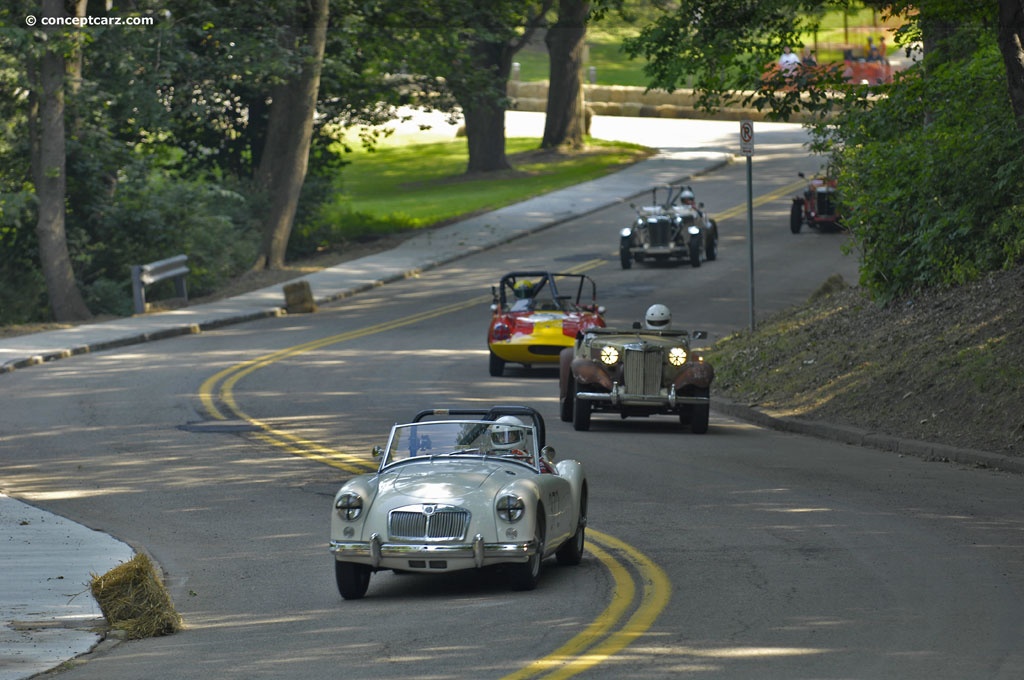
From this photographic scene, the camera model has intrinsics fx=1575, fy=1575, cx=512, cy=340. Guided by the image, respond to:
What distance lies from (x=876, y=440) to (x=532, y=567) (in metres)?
8.44

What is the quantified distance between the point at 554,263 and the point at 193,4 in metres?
10.6

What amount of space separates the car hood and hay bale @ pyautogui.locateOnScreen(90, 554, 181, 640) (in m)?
1.69

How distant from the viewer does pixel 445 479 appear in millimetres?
11328

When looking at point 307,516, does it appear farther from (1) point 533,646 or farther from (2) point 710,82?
(2) point 710,82

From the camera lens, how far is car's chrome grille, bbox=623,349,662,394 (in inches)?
769

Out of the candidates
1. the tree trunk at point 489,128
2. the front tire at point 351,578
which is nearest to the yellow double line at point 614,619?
the front tire at point 351,578

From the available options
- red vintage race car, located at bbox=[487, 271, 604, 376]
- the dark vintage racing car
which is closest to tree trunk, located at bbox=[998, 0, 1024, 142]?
red vintage race car, located at bbox=[487, 271, 604, 376]

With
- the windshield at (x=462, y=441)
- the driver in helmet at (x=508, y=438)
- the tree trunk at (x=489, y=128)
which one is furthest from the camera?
the tree trunk at (x=489, y=128)

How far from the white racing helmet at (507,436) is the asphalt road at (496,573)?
3.30 feet

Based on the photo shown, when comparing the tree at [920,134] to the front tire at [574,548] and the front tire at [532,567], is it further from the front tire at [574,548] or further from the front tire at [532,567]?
the front tire at [532,567]

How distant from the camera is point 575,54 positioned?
58.8 m

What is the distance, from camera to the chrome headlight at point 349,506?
11.1m

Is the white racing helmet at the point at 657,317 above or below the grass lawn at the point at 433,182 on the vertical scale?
below

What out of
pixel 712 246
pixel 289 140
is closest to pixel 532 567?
pixel 712 246
